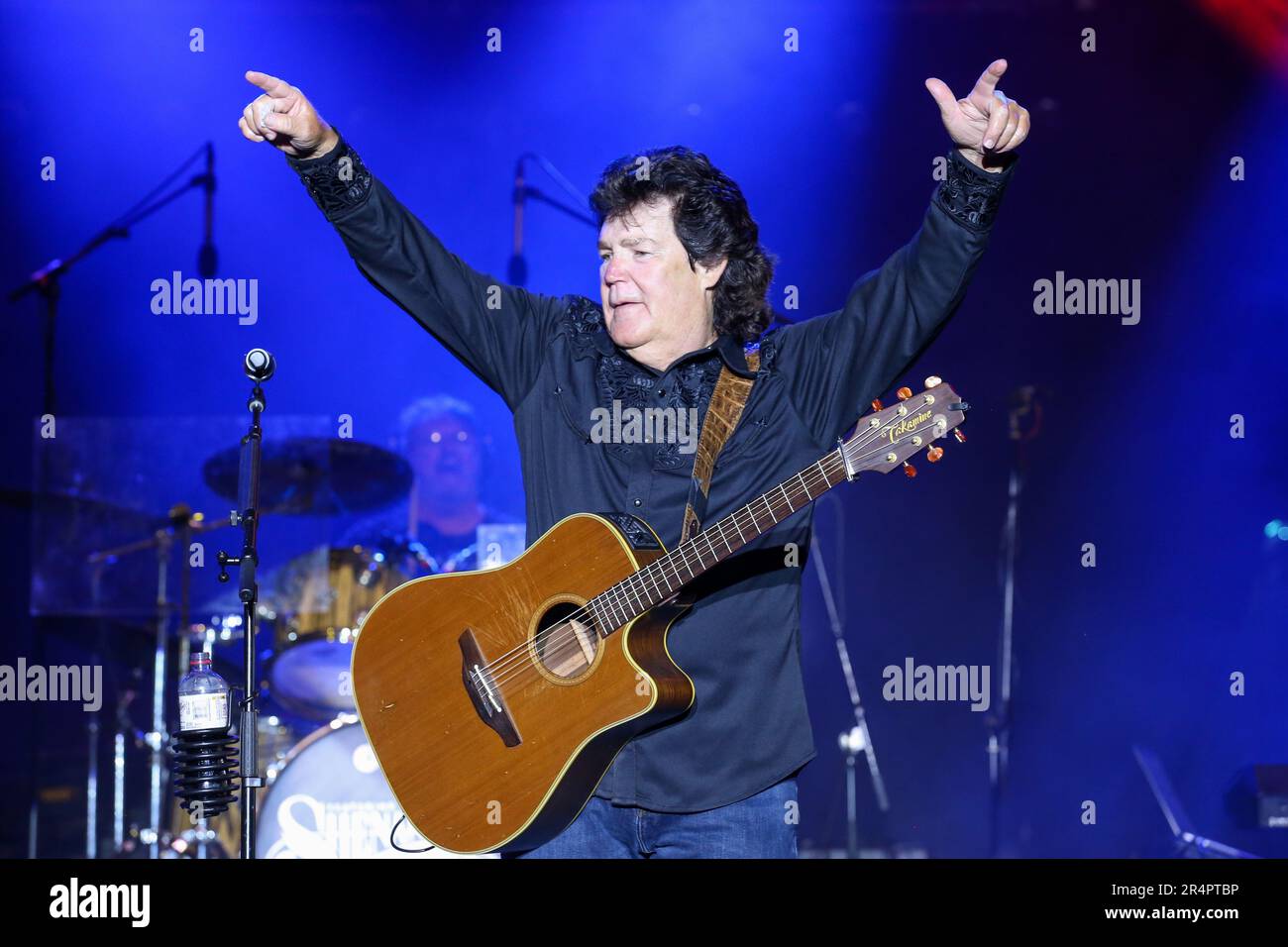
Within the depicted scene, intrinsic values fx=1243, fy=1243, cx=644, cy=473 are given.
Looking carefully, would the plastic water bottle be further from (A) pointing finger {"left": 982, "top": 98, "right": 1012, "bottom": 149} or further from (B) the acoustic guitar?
(A) pointing finger {"left": 982, "top": 98, "right": 1012, "bottom": 149}

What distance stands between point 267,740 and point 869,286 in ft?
11.4

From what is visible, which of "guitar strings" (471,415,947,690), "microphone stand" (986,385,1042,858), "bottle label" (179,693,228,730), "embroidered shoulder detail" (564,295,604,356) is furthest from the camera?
"microphone stand" (986,385,1042,858)

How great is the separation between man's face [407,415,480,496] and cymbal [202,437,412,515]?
26cm

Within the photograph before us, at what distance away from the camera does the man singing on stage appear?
8.11ft

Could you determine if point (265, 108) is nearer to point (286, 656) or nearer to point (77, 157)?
point (286, 656)

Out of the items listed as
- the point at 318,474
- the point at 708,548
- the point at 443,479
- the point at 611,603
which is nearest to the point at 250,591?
the point at 611,603

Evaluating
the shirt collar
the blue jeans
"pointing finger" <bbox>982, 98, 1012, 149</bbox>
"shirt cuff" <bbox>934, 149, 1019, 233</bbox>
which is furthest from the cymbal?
"pointing finger" <bbox>982, 98, 1012, 149</bbox>

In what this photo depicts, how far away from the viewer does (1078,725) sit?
5945 mm

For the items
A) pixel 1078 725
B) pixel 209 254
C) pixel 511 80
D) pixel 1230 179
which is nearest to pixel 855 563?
pixel 1078 725

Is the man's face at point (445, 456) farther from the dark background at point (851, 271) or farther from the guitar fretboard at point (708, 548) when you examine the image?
the guitar fretboard at point (708, 548)

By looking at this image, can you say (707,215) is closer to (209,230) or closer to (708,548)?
(708,548)

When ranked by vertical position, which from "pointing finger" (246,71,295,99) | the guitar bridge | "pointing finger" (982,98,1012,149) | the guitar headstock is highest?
"pointing finger" (246,71,295,99)

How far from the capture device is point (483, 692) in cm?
260

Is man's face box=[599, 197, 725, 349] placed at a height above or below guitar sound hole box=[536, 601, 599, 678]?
above
